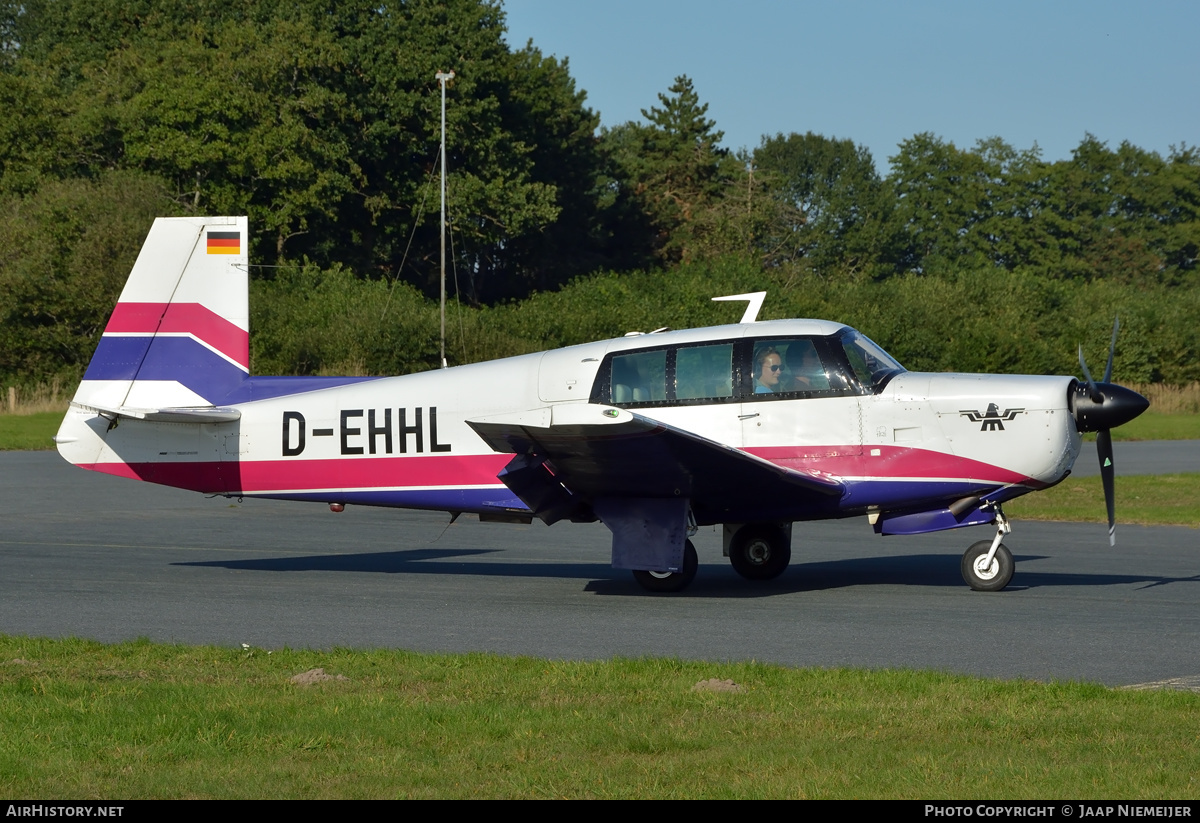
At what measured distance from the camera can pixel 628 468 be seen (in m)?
10.5

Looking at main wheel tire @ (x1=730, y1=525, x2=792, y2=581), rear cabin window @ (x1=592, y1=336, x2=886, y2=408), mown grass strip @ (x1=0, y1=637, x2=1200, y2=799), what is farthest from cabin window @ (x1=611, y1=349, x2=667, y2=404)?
mown grass strip @ (x1=0, y1=637, x2=1200, y2=799)

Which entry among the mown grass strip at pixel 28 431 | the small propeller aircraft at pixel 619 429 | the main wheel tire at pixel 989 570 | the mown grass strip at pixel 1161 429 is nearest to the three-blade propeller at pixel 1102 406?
the small propeller aircraft at pixel 619 429

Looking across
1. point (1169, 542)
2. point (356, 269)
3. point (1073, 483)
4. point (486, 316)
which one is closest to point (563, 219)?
point (356, 269)

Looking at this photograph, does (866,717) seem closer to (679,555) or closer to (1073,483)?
(679,555)

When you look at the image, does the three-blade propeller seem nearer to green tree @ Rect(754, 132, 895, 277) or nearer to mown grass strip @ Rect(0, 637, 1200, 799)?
mown grass strip @ Rect(0, 637, 1200, 799)

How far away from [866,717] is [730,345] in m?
5.20

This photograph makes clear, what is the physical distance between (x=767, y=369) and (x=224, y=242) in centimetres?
542

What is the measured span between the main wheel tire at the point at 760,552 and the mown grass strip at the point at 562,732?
466 cm

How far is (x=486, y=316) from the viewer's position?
50.6m

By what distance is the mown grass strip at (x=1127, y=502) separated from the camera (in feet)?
62.0

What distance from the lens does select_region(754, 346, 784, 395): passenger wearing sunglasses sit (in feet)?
36.2

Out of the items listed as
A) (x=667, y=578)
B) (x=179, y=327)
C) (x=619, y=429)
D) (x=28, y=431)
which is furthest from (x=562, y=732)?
(x=28, y=431)

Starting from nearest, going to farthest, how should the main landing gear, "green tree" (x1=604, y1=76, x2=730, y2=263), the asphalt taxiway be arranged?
1. the asphalt taxiway
2. the main landing gear
3. "green tree" (x1=604, y1=76, x2=730, y2=263)

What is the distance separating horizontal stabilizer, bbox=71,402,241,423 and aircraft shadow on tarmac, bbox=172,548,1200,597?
5.81 ft
